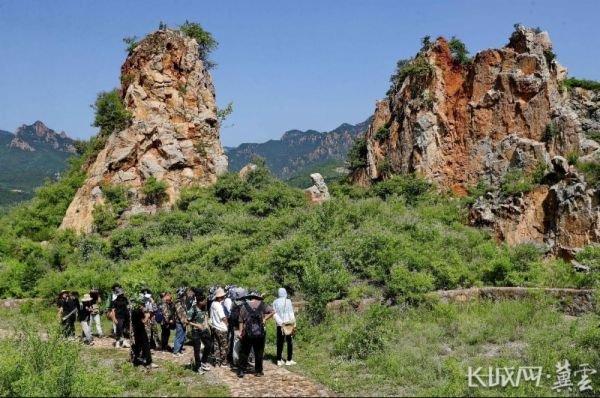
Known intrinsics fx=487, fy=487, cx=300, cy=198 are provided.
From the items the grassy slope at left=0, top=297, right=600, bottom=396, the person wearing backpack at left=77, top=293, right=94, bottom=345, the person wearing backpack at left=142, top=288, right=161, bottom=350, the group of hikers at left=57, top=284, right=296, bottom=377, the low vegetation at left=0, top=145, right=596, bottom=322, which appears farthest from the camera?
the low vegetation at left=0, top=145, right=596, bottom=322

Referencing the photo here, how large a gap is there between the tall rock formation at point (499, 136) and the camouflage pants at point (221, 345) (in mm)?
14056

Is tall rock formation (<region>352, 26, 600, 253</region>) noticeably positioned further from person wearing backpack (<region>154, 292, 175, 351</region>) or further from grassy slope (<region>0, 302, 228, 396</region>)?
grassy slope (<region>0, 302, 228, 396</region>)

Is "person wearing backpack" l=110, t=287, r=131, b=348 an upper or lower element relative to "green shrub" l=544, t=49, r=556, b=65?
lower

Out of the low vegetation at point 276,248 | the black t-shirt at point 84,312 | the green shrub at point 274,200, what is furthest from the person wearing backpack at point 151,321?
the green shrub at point 274,200

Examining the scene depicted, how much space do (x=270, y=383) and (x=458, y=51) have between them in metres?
23.2

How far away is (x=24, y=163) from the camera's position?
161 m

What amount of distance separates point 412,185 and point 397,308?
13.0m

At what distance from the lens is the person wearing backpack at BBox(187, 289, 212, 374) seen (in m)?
9.42

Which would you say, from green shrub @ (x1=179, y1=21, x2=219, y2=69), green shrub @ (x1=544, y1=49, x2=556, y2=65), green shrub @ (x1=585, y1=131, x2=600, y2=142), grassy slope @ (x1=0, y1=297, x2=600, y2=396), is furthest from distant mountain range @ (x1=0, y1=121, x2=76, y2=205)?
grassy slope @ (x1=0, y1=297, x2=600, y2=396)

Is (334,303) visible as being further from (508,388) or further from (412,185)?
(412,185)

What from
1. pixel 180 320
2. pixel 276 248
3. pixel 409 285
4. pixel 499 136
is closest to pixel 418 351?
pixel 409 285

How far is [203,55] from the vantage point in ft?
103

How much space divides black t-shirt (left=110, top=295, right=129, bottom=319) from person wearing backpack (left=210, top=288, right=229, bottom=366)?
2.83m

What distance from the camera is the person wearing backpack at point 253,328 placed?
8976 mm
